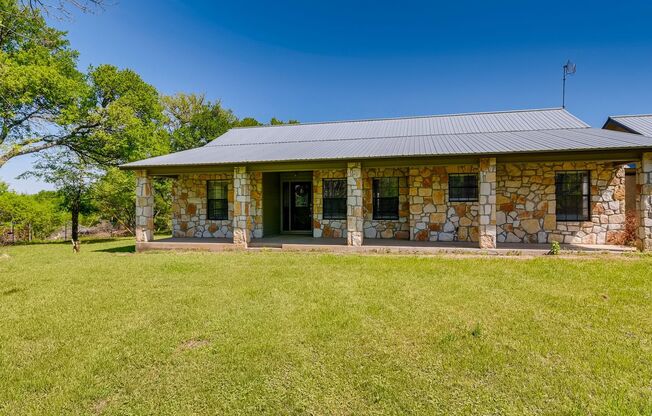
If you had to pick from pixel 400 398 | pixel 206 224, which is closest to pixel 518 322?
pixel 400 398

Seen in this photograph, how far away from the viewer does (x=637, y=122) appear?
10602 mm

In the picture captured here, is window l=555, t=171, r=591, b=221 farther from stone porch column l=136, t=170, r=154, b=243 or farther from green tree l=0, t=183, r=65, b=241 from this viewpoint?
green tree l=0, t=183, r=65, b=241

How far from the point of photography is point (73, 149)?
15.0 m

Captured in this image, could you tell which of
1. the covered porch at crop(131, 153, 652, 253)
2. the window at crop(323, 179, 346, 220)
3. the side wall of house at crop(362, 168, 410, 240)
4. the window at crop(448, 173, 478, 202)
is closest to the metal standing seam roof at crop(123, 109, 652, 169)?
the covered porch at crop(131, 153, 652, 253)

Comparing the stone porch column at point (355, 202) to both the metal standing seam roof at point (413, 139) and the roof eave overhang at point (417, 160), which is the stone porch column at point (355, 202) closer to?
the roof eave overhang at point (417, 160)

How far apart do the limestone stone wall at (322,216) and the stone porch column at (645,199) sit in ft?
26.8

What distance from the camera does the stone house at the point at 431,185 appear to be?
8516 millimetres

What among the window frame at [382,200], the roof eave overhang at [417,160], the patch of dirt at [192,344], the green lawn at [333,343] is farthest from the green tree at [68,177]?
the patch of dirt at [192,344]

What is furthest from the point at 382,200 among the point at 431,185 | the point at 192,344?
the point at 192,344

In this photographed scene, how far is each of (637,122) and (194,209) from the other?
53.6 ft

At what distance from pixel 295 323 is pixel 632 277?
6.32 metres

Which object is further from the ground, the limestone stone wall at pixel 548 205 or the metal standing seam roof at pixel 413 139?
the metal standing seam roof at pixel 413 139

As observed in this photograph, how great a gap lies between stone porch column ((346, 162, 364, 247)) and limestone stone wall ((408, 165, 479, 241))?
7.43ft

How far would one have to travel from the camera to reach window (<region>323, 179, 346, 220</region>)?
11.6 m
